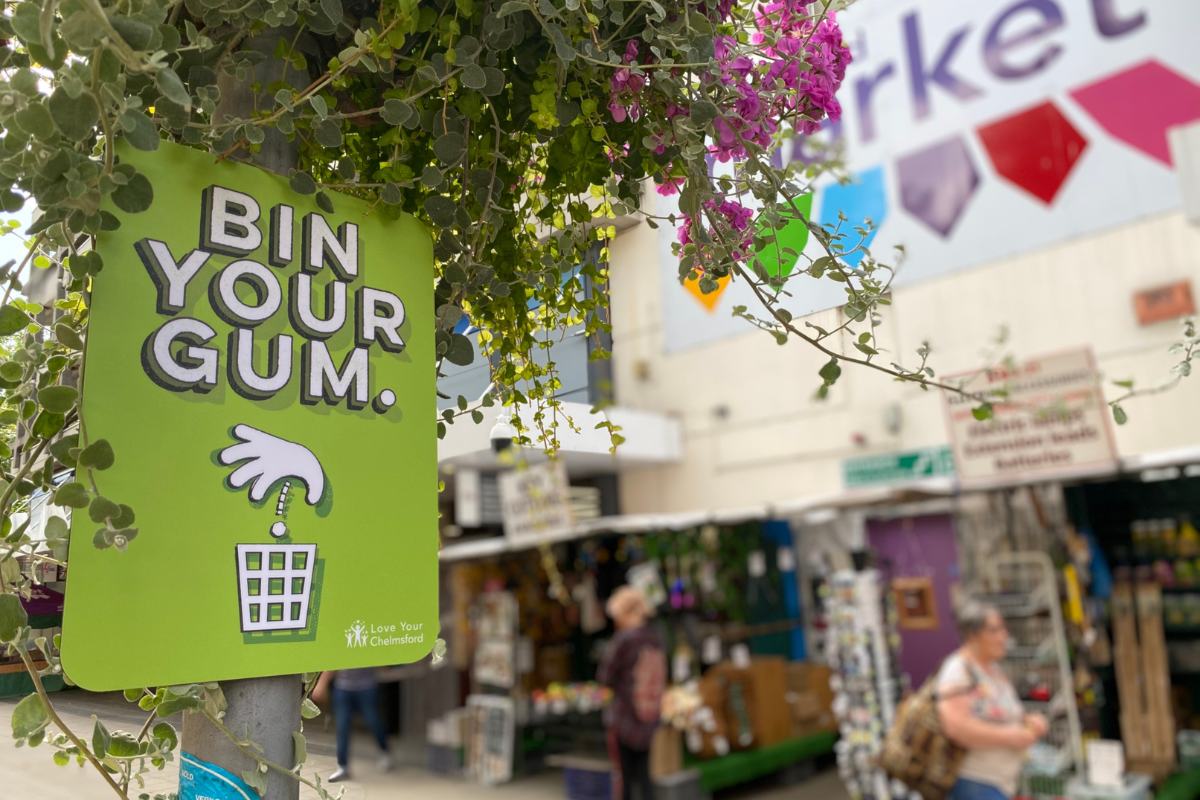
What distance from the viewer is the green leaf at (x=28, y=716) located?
0.77 metres

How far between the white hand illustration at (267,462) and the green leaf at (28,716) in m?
0.26

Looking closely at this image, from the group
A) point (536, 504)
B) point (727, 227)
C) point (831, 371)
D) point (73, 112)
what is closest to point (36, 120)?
point (73, 112)

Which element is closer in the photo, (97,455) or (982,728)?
(97,455)

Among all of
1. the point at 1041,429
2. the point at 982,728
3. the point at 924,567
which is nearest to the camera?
the point at 982,728

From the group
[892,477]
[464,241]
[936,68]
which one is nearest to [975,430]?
[892,477]

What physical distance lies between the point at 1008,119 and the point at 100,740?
845 centimetres

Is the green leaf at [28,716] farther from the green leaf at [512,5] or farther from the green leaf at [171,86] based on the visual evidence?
the green leaf at [512,5]

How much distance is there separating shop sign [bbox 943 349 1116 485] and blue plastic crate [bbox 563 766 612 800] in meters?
3.68

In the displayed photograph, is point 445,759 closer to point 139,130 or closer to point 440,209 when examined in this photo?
point 440,209

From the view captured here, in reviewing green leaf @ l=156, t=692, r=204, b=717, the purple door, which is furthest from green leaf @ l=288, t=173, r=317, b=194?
the purple door

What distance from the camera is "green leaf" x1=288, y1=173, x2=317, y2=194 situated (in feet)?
2.96

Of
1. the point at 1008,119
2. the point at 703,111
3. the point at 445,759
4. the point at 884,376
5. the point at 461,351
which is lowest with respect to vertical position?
the point at 445,759

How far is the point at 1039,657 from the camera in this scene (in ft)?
19.4

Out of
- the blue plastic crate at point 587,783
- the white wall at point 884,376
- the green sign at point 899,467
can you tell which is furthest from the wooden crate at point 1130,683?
the blue plastic crate at point 587,783
